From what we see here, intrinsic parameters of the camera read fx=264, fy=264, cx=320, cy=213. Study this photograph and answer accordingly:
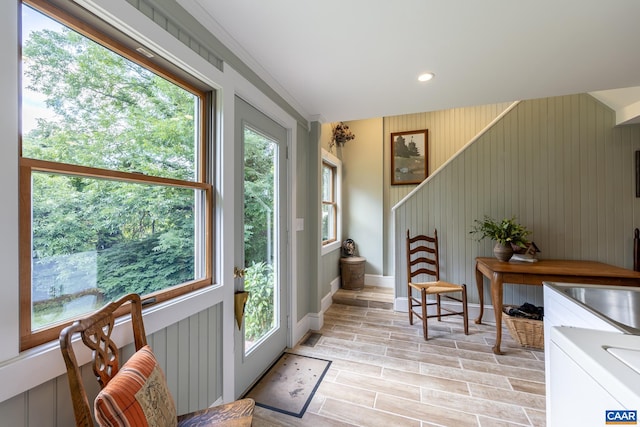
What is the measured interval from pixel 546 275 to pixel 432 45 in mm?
2244

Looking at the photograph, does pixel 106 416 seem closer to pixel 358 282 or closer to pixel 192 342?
pixel 192 342

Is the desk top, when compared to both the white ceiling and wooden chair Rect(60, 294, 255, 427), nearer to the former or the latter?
the white ceiling

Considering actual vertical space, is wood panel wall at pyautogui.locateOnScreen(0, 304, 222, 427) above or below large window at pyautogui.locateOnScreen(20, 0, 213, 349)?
below

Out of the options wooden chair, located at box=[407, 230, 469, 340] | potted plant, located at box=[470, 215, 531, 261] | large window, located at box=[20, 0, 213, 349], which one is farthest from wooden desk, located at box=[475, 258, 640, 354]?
large window, located at box=[20, 0, 213, 349]

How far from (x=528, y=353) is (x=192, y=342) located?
290 centimetres

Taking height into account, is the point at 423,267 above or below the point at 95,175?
below

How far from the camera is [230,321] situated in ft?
5.54

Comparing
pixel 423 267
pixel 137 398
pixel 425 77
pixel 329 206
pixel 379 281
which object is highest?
pixel 425 77

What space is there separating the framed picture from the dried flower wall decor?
78 cm

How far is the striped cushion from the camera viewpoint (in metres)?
0.74

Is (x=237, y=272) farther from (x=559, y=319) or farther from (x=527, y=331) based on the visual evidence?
(x=527, y=331)
